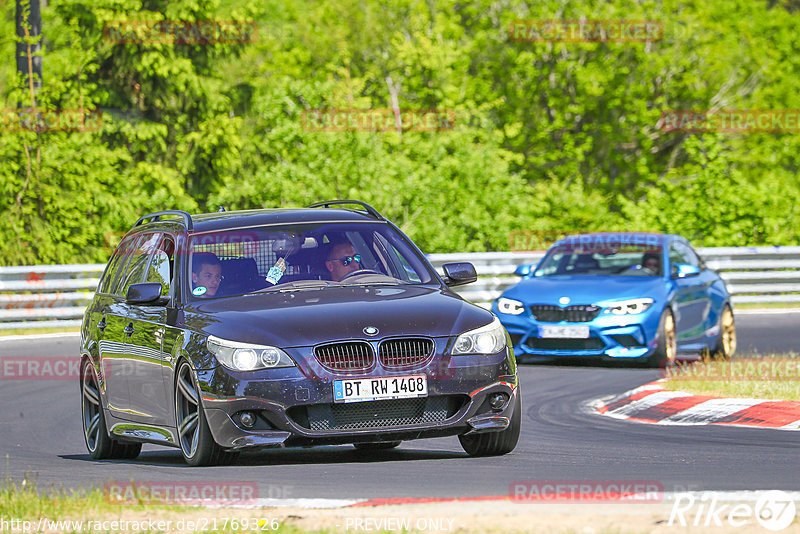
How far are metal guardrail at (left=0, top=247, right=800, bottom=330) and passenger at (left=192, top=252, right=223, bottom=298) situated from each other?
13410mm

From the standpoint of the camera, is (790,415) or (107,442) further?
(790,415)

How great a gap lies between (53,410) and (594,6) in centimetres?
3226

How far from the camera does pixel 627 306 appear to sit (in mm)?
16203

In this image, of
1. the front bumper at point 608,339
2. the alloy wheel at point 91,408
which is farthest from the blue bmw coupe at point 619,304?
the alloy wheel at point 91,408

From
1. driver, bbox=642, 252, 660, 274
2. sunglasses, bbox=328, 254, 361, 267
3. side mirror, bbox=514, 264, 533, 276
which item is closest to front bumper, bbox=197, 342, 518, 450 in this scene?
→ sunglasses, bbox=328, 254, 361, 267

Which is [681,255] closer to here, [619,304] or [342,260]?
[619,304]

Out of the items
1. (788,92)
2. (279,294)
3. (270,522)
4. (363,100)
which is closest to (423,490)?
(270,522)

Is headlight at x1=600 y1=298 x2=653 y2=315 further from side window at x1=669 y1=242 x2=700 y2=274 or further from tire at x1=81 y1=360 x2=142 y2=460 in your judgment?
tire at x1=81 y1=360 x2=142 y2=460

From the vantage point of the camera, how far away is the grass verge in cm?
1248

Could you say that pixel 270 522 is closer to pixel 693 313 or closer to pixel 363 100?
pixel 693 313

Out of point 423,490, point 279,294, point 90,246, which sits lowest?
point 90,246

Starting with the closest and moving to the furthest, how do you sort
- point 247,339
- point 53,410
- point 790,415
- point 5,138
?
point 247,339 → point 790,415 → point 53,410 → point 5,138

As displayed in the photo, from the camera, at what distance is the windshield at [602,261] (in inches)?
680

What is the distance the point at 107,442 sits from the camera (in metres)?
10.3
